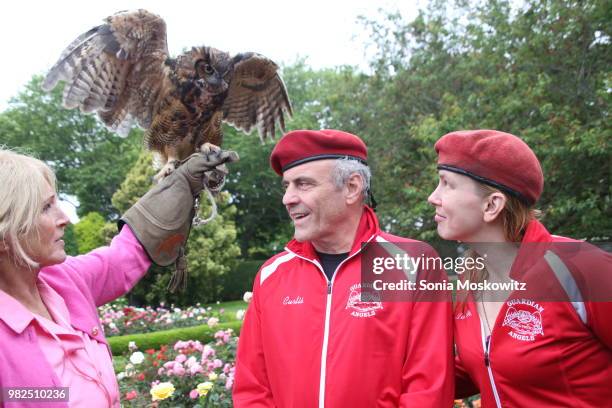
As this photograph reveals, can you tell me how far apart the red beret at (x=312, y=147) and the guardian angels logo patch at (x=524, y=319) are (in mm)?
863

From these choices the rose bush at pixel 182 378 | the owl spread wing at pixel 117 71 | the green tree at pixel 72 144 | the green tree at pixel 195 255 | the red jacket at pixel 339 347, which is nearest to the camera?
the red jacket at pixel 339 347

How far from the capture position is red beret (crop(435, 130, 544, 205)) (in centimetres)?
199

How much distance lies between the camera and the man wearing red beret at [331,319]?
1940 millimetres

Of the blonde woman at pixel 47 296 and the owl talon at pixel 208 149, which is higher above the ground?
the owl talon at pixel 208 149

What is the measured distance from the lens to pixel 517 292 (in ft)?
6.40

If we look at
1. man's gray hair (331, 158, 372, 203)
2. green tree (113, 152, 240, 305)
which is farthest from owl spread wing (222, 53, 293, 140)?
green tree (113, 152, 240, 305)

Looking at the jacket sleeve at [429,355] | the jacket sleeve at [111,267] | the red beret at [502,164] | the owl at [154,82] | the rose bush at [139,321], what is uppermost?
the owl at [154,82]

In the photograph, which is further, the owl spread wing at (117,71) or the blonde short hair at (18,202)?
the owl spread wing at (117,71)

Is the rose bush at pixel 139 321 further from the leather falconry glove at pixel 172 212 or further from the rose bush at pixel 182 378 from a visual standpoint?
the leather falconry glove at pixel 172 212

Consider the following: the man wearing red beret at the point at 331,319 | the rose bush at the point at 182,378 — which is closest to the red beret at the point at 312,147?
the man wearing red beret at the point at 331,319

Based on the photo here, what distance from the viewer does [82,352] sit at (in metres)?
1.76

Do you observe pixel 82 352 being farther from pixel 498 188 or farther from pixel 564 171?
pixel 564 171

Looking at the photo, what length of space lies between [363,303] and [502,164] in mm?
714

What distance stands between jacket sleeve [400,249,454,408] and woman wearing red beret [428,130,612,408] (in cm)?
11
